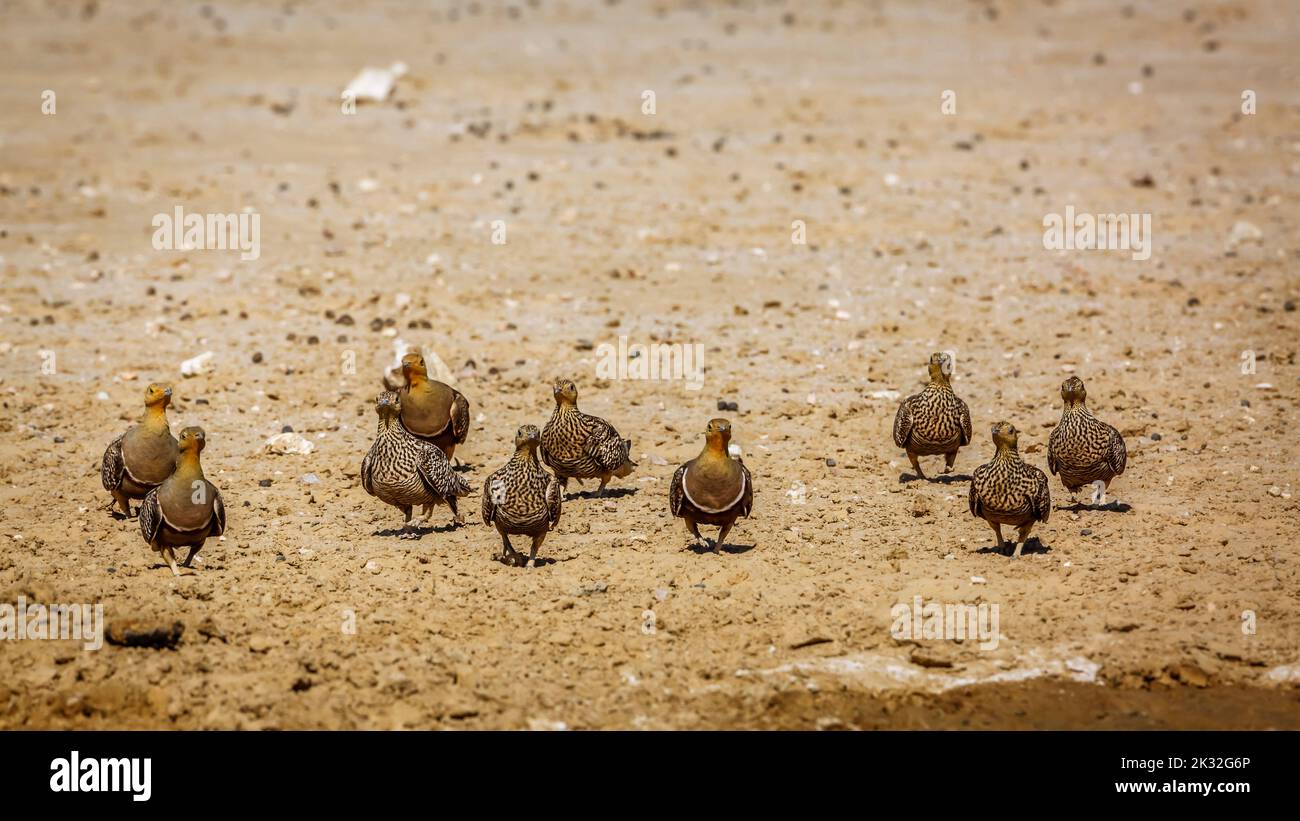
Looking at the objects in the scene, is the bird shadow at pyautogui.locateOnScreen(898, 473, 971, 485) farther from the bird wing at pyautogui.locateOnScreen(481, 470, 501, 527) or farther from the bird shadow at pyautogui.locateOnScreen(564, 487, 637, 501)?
the bird wing at pyautogui.locateOnScreen(481, 470, 501, 527)

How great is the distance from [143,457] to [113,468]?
0.24 metres

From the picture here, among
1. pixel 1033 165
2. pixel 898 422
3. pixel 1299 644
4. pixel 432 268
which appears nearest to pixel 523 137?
pixel 432 268

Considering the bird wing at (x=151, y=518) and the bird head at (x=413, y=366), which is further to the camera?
the bird head at (x=413, y=366)

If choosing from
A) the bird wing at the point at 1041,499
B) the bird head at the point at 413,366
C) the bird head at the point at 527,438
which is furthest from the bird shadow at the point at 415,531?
the bird wing at the point at 1041,499

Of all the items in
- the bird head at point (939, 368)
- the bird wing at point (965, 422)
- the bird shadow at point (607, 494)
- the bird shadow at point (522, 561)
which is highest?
the bird head at point (939, 368)

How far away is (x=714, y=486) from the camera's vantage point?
976 centimetres

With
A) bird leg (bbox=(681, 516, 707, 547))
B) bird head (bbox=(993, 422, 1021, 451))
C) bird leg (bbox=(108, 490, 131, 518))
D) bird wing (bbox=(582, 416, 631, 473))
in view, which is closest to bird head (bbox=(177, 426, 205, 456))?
bird leg (bbox=(108, 490, 131, 518))

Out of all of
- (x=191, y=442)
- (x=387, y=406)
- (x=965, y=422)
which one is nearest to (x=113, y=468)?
(x=191, y=442)

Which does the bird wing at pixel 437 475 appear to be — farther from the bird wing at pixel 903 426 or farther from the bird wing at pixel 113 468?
the bird wing at pixel 903 426

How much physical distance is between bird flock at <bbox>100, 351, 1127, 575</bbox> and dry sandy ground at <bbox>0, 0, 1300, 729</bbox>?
0.94ft

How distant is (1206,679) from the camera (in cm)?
863

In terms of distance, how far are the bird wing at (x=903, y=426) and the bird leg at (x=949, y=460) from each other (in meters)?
0.41

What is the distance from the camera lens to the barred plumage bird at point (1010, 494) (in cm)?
959

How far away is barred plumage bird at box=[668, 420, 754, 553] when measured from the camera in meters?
9.76
